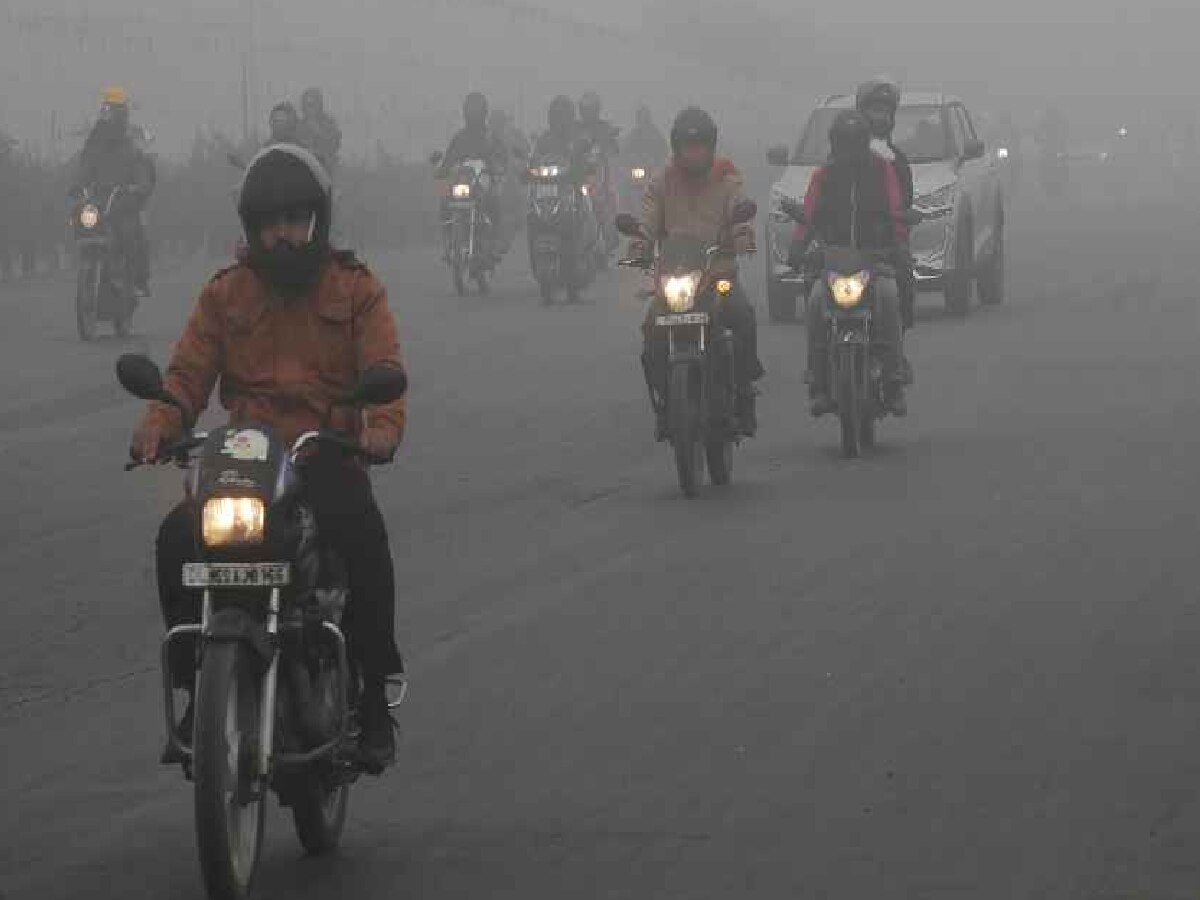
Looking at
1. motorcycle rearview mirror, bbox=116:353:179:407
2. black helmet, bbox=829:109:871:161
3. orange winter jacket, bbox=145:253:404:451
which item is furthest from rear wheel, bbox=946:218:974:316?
motorcycle rearview mirror, bbox=116:353:179:407

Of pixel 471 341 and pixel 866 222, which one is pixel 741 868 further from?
pixel 471 341

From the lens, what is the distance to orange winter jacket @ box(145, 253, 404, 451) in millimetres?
7469

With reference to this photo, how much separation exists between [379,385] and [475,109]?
23766 mm

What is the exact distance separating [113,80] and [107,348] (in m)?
76.1

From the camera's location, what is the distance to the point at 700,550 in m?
12.7

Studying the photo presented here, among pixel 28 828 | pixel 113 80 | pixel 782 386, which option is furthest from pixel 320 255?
pixel 113 80

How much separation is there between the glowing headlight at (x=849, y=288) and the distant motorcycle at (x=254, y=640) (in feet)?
29.6

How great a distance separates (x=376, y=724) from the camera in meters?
7.48

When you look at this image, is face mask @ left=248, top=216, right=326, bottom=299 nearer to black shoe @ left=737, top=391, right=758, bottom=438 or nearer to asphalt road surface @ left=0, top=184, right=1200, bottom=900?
asphalt road surface @ left=0, top=184, right=1200, bottom=900

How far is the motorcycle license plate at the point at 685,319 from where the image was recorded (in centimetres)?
1485

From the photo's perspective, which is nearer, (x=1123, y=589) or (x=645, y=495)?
(x=1123, y=589)

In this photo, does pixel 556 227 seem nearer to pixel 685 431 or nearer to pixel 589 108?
pixel 589 108

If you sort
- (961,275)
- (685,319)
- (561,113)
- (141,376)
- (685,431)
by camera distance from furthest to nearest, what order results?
(561,113), (961,275), (685,319), (685,431), (141,376)

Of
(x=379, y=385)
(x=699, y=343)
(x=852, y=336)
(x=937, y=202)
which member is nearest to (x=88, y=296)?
(x=937, y=202)
